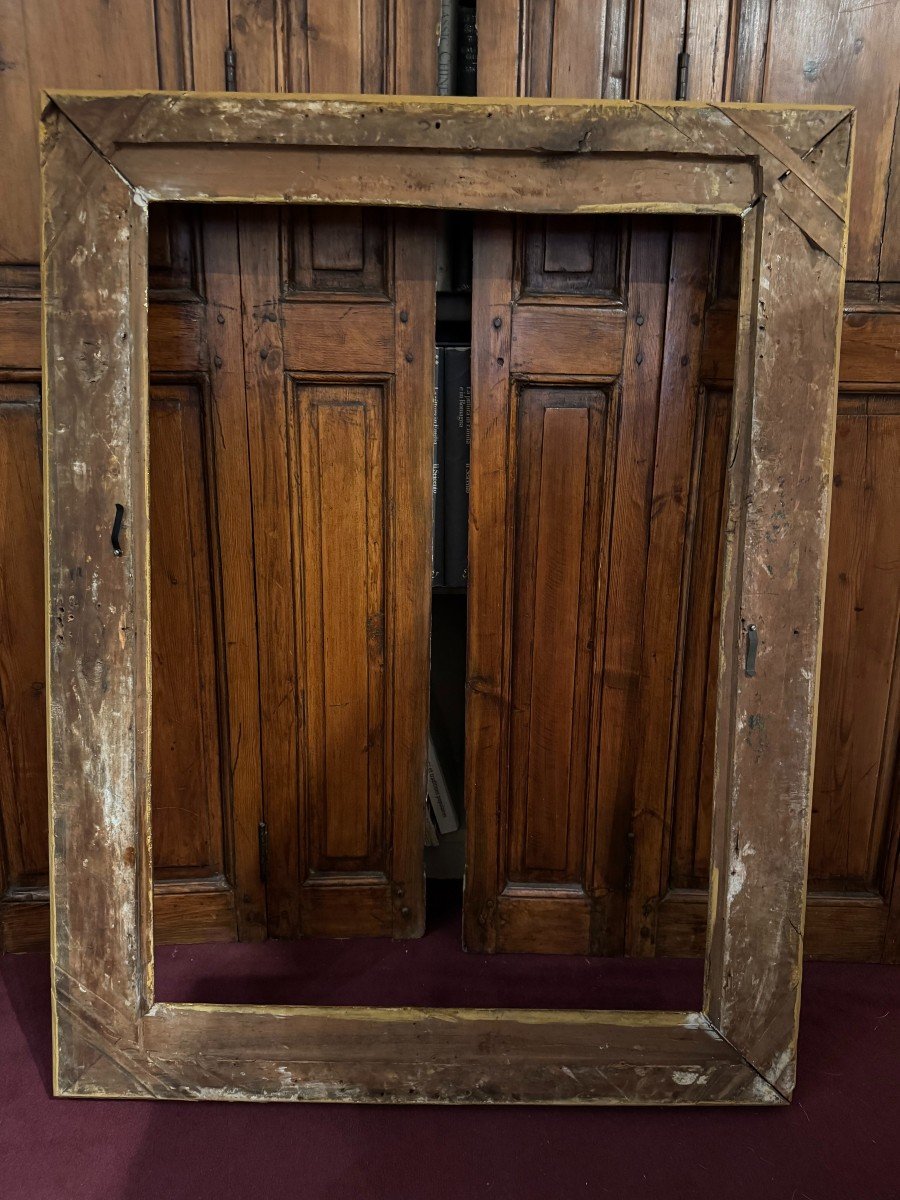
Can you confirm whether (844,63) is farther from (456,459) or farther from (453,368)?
(456,459)

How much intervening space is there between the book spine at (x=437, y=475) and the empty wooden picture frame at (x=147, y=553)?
41 centimetres

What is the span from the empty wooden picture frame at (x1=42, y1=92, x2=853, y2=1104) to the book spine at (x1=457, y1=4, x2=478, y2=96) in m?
0.28

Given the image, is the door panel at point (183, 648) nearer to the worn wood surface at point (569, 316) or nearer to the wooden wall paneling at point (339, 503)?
the worn wood surface at point (569, 316)

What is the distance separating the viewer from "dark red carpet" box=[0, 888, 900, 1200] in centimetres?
161

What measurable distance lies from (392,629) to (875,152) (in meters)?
1.47

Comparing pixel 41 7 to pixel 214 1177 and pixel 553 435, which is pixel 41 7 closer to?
pixel 553 435

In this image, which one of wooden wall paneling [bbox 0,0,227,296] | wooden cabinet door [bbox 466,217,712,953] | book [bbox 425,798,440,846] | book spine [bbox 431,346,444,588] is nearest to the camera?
wooden wall paneling [bbox 0,0,227,296]

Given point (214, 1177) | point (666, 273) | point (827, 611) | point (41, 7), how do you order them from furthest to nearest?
1. point (827, 611)
2. point (666, 273)
3. point (41, 7)
4. point (214, 1177)

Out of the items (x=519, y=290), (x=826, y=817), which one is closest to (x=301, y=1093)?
(x=826, y=817)

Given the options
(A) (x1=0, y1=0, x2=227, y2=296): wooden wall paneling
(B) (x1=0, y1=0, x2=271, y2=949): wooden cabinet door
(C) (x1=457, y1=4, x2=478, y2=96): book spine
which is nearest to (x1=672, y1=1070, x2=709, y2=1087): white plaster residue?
(B) (x1=0, y1=0, x2=271, y2=949): wooden cabinet door

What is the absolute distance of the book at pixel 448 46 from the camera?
1.77 m

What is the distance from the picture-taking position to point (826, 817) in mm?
2172

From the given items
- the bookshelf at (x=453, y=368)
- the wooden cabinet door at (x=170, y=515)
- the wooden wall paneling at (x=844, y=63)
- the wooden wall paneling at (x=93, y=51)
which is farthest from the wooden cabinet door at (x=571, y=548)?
the wooden wall paneling at (x=93, y=51)

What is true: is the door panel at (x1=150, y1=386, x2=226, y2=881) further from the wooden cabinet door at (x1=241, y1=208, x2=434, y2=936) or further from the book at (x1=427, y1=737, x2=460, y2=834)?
the book at (x1=427, y1=737, x2=460, y2=834)
